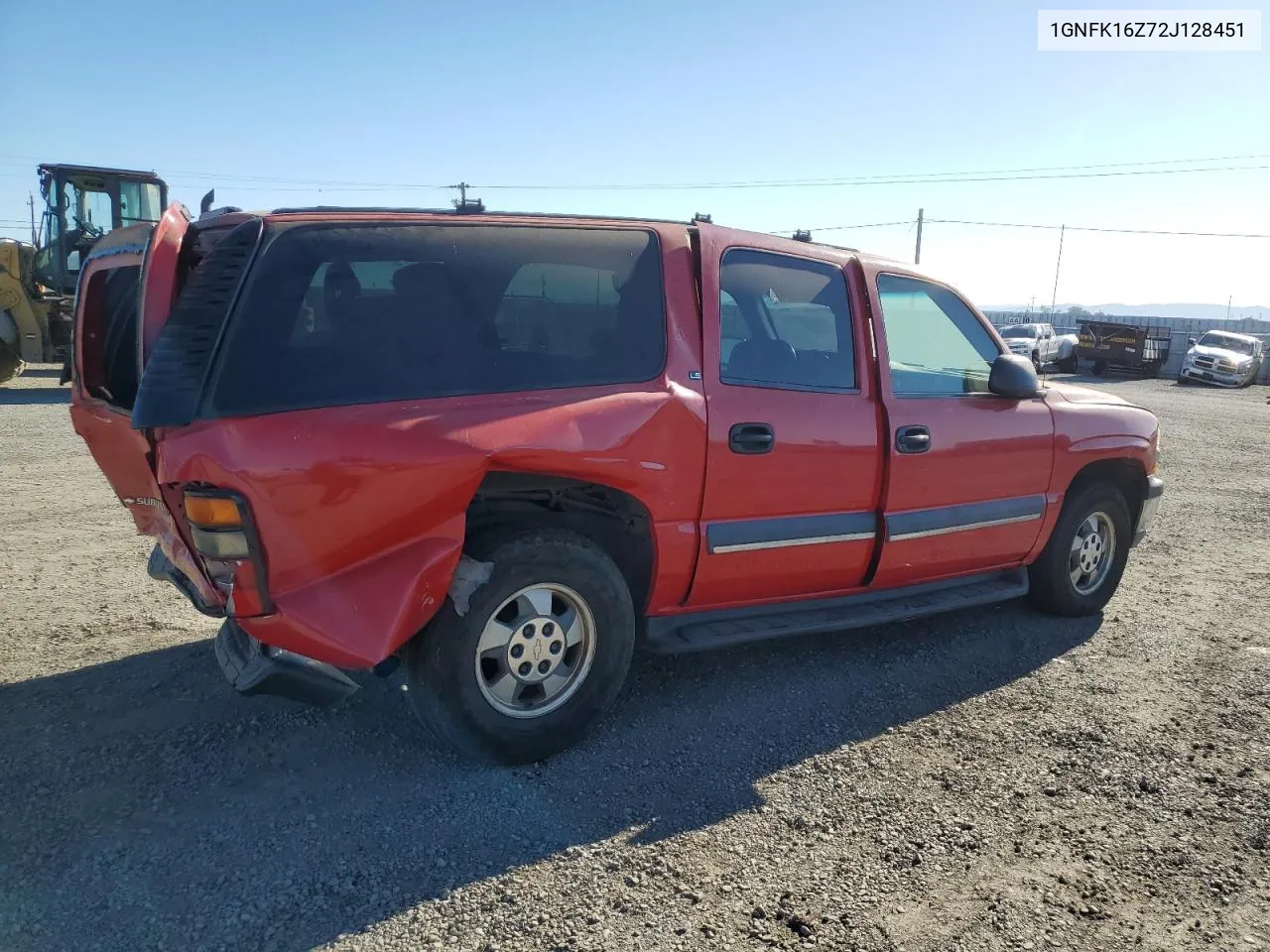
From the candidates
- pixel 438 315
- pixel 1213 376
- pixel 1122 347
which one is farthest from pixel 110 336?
pixel 1122 347

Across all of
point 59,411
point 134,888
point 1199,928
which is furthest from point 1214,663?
point 59,411

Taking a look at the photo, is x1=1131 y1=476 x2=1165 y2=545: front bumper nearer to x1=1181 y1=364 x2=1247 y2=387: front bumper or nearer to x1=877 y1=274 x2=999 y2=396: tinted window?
x1=877 y1=274 x2=999 y2=396: tinted window

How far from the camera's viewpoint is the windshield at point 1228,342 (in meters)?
29.7

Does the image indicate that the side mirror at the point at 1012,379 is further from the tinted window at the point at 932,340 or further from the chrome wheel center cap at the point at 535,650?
the chrome wheel center cap at the point at 535,650

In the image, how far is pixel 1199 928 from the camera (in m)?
2.75

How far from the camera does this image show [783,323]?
420 centimetres

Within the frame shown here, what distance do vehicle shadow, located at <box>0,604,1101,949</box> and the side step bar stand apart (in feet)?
1.27

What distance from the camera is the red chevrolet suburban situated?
295 centimetres

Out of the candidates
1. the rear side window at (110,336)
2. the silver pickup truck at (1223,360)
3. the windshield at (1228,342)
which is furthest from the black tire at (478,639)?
the windshield at (1228,342)

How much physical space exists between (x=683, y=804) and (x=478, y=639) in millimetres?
930

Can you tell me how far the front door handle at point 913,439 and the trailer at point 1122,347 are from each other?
30456 mm

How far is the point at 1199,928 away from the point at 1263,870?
493 mm

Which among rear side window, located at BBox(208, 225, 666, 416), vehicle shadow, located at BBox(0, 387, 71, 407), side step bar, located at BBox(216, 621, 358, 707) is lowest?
vehicle shadow, located at BBox(0, 387, 71, 407)

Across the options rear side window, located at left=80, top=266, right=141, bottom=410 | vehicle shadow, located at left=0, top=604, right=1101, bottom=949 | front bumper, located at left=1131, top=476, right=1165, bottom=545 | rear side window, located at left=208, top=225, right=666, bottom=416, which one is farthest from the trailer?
rear side window, located at left=80, top=266, right=141, bottom=410
